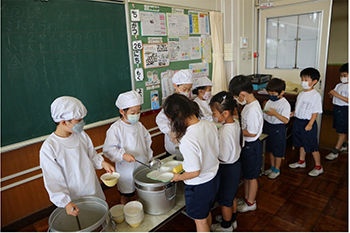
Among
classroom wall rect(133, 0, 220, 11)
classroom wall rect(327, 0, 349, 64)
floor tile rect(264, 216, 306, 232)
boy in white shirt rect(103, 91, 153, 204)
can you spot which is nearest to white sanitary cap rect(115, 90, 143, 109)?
boy in white shirt rect(103, 91, 153, 204)

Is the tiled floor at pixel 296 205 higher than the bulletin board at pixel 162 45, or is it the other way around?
the bulletin board at pixel 162 45

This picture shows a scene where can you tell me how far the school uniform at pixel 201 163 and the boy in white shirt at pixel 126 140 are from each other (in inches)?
20.1

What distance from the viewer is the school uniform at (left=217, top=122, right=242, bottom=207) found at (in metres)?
1.70

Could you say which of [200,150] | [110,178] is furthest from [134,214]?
[200,150]

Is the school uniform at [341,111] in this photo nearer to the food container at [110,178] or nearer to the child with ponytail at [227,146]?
the child with ponytail at [227,146]

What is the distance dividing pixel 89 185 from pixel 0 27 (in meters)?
1.33

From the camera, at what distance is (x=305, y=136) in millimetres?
2836

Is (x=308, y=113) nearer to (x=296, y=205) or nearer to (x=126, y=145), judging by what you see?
(x=296, y=205)

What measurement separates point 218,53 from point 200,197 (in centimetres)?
259

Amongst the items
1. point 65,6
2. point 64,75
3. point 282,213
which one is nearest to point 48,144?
point 64,75

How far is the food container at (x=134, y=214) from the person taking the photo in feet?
4.72

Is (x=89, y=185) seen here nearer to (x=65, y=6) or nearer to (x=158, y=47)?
(x=65, y=6)

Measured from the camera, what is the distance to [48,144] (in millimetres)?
1393

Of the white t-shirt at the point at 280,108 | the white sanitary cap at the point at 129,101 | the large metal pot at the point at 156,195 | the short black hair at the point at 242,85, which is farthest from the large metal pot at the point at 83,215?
the white t-shirt at the point at 280,108
